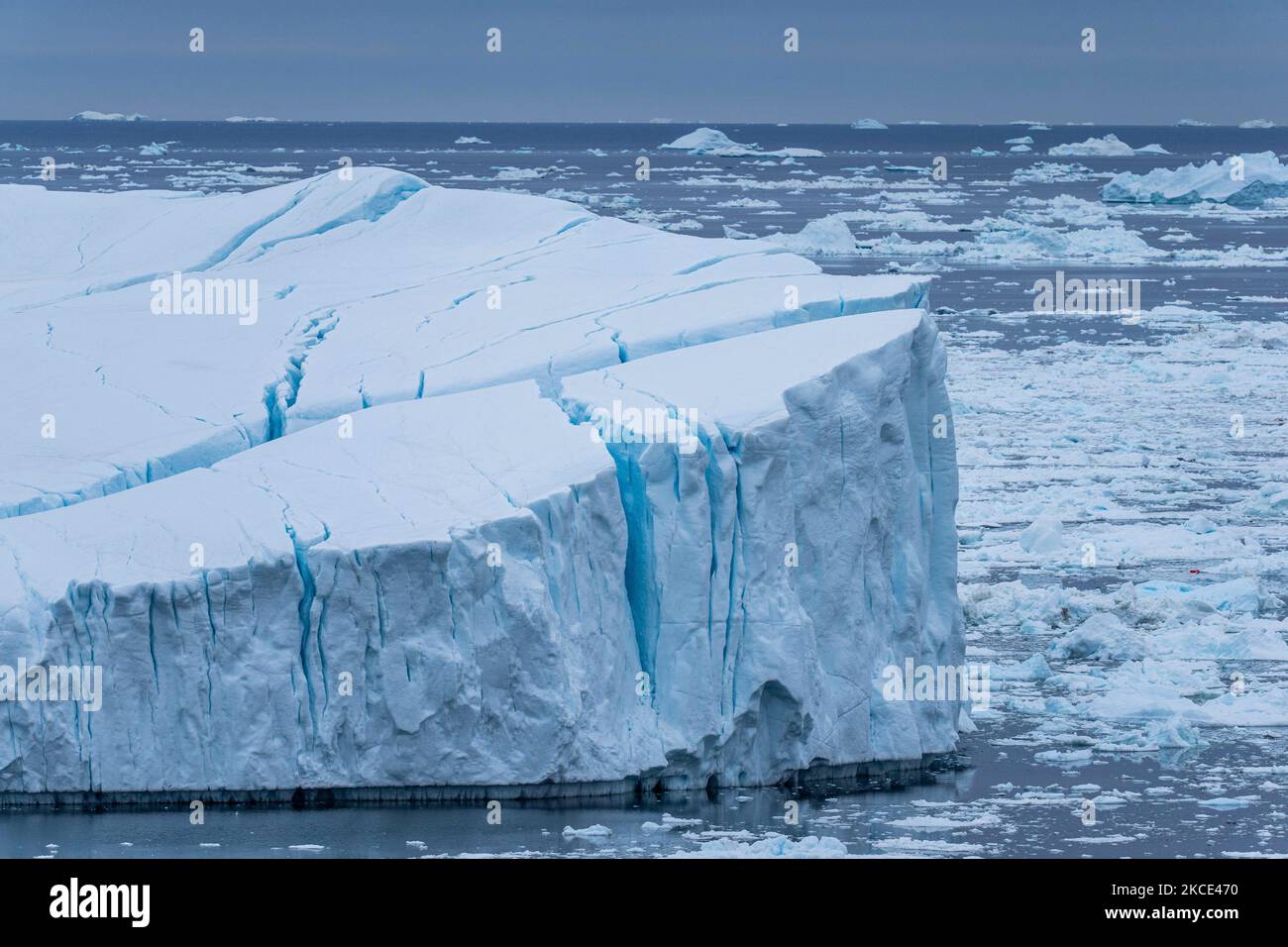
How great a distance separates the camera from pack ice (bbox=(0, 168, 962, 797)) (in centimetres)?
638

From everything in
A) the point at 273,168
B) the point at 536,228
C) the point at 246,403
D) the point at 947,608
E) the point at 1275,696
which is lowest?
the point at 1275,696

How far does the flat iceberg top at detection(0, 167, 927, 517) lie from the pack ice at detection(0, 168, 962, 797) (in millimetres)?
28

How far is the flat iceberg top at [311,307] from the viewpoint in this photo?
764 centimetres

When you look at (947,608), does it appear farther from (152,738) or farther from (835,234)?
(835,234)

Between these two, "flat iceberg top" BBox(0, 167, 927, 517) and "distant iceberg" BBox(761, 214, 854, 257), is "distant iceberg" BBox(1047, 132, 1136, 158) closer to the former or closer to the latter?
"distant iceberg" BBox(761, 214, 854, 257)

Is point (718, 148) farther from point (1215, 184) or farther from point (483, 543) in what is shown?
point (483, 543)

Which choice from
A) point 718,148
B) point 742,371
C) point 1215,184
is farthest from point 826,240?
point 718,148

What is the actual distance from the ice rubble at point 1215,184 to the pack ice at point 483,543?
34.6 metres

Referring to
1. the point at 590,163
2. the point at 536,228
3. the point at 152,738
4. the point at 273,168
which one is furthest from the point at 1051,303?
the point at 590,163

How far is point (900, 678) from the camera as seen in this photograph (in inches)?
289

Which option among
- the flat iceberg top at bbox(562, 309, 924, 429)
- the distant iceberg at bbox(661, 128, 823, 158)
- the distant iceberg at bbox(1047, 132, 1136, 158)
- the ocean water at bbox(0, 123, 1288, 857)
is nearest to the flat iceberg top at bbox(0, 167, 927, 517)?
the flat iceberg top at bbox(562, 309, 924, 429)

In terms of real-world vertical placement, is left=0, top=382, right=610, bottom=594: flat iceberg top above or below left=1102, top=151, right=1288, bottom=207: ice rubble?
below

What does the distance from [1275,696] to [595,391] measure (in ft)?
12.1

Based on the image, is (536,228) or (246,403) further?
Result: (536,228)
